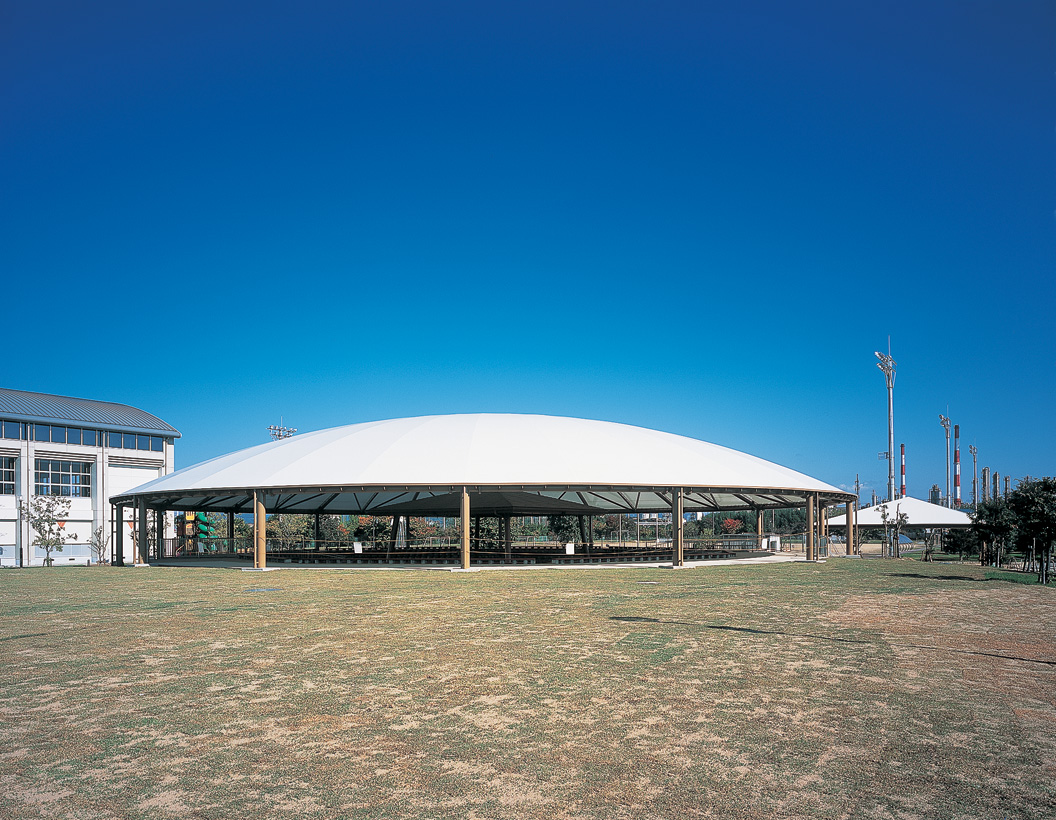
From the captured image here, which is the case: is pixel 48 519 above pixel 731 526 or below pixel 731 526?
above

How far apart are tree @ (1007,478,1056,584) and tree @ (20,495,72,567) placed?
162 feet

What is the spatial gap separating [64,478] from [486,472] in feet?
136

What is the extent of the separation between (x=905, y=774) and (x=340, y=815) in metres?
3.91

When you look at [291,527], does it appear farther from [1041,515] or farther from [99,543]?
[1041,515]

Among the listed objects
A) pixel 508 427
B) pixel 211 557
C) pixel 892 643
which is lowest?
pixel 211 557

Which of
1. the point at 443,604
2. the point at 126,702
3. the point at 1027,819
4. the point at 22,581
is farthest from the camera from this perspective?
the point at 22,581

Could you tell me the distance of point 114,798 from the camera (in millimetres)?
5254

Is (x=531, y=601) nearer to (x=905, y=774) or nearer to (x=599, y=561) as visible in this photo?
(x=905, y=774)

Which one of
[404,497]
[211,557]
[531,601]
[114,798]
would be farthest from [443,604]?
[211,557]

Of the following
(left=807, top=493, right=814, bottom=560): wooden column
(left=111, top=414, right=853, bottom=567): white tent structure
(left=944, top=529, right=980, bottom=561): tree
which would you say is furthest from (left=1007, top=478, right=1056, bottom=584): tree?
(left=944, top=529, right=980, bottom=561): tree

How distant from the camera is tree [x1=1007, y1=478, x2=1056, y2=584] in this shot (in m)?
22.1

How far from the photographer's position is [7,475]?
53344 mm

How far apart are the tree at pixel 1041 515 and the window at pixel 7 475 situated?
5736cm

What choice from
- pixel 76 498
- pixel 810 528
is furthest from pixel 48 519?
pixel 810 528
